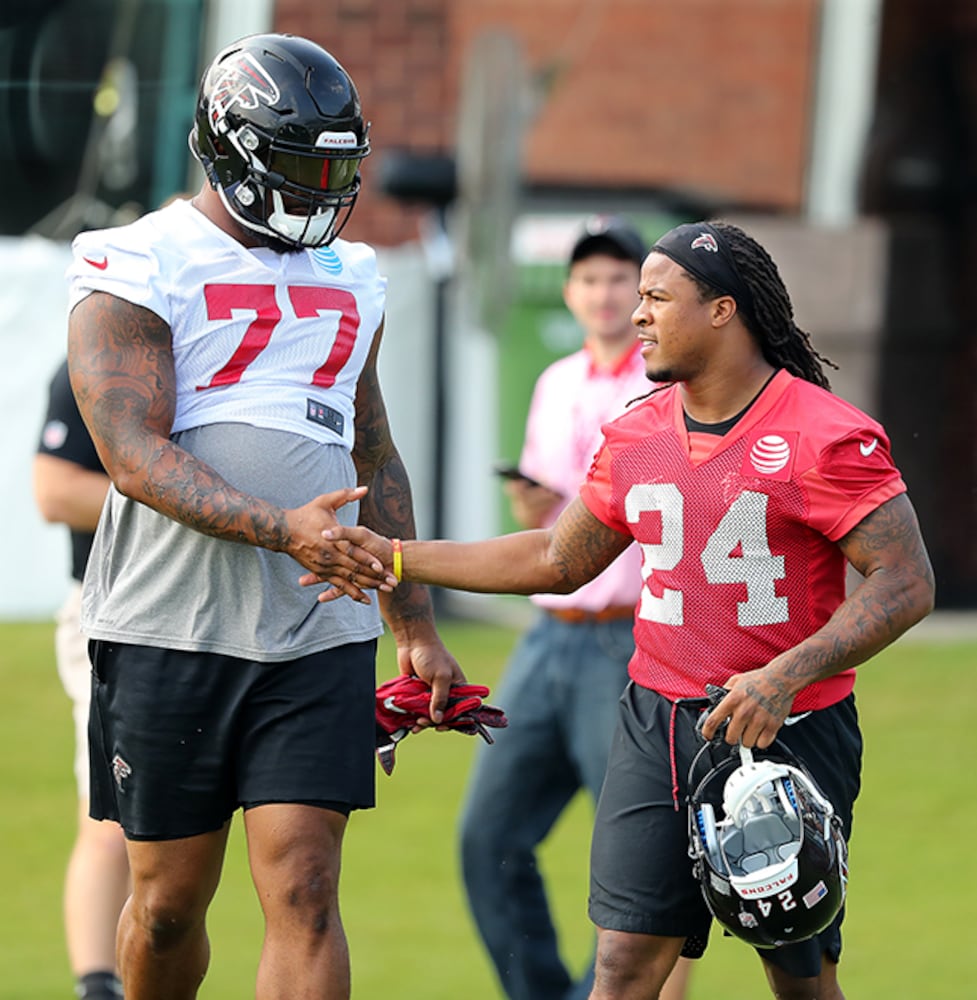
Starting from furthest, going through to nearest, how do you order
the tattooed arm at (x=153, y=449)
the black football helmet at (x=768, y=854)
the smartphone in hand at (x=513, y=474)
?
the smartphone in hand at (x=513, y=474)
the tattooed arm at (x=153, y=449)
the black football helmet at (x=768, y=854)

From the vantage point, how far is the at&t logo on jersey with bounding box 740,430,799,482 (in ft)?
14.7

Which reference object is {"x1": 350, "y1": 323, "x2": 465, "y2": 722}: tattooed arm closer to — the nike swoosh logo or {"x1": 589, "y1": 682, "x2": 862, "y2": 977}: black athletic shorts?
{"x1": 589, "y1": 682, "x2": 862, "y2": 977}: black athletic shorts

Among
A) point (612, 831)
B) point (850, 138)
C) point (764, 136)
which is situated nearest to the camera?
point (612, 831)

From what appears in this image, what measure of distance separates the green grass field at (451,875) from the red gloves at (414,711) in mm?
1543

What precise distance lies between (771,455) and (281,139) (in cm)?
131

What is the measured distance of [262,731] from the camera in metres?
4.73

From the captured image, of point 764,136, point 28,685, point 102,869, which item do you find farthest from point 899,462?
point 102,869

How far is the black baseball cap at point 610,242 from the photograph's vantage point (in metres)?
6.43

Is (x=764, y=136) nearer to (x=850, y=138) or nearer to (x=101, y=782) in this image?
(x=850, y=138)

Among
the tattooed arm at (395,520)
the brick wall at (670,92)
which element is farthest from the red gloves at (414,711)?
the brick wall at (670,92)

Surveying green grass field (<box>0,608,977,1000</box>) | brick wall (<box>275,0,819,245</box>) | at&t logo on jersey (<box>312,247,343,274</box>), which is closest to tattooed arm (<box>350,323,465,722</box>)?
at&t logo on jersey (<box>312,247,343,274</box>)

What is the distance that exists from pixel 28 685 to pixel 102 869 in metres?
6.05

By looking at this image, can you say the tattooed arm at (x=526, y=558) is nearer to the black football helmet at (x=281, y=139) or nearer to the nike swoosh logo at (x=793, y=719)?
the nike swoosh logo at (x=793, y=719)

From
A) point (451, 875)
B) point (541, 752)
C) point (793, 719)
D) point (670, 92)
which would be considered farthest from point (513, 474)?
point (670, 92)
